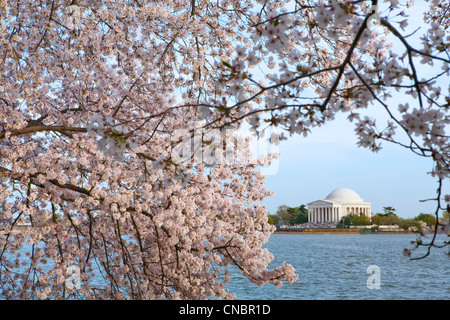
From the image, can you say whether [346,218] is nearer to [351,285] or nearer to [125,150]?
[351,285]

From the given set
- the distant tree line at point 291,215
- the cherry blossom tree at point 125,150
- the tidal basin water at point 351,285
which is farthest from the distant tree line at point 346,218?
the cherry blossom tree at point 125,150

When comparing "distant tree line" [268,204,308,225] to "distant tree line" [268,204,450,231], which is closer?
"distant tree line" [268,204,450,231]

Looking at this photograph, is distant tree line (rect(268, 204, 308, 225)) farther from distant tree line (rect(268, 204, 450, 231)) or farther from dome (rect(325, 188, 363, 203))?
dome (rect(325, 188, 363, 203))

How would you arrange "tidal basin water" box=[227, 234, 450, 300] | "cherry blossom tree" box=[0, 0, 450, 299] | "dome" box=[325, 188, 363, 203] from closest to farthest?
"cherry blossom tree" box=[0, 0, 450, 299] → "tidal basin water" box=[227, 234, 450, 300] → "dome" box=[325, 188, 363, 203]

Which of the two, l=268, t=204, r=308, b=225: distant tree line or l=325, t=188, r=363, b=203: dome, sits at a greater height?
l=325, t=188, r=363, b=203: dome

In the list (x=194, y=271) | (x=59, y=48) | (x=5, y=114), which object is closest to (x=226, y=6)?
(x=59, y=48)

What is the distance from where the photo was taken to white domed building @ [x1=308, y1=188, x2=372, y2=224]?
99.5 metres

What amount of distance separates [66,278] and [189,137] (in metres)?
3.57

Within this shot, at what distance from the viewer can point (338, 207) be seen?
99.1 m

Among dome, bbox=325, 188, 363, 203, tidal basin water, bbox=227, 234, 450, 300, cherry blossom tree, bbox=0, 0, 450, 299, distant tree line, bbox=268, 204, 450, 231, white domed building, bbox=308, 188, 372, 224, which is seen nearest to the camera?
cherry blossom tree, bbox=0, 0, 450, 299

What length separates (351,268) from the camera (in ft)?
104

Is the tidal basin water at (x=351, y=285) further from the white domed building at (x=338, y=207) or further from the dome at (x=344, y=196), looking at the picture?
the dome at (x=344, y=196)

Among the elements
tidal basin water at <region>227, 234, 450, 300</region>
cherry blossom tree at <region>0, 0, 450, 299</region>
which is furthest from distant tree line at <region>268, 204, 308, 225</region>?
cherry blossom tree at <region>0, 0, 450, 299</region>

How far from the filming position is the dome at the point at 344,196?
102m
